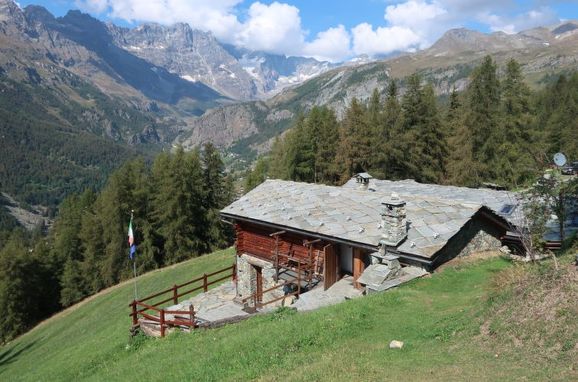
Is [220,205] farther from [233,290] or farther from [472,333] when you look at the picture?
[472,333]

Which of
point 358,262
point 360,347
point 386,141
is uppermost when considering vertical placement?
point 386,141

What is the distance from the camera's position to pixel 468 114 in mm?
51281

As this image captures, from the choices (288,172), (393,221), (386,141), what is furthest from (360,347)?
(288,172)

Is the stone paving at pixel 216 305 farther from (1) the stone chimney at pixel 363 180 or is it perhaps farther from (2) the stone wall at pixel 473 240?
(1) the stone chimney at pixel 363 180

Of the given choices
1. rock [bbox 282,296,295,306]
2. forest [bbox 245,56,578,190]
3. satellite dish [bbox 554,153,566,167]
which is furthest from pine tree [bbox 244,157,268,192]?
satellite dish [bbox 554,153,566,167]

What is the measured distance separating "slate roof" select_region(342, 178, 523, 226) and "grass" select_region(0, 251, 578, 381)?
4796 millimetres

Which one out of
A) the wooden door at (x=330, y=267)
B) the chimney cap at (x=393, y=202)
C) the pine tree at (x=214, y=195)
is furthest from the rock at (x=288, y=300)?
the pine tree at (x=214, y=195)

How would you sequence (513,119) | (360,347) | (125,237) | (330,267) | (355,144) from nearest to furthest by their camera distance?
(360,347) → (330,267) → (513,119) → (125,237) → (355,144)

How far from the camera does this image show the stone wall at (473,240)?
1953 centimetres

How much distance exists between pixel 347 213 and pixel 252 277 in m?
7.92

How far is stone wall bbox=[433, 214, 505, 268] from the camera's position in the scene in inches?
769

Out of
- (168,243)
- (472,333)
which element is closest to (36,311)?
(168,243)

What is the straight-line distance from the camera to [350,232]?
843 inches

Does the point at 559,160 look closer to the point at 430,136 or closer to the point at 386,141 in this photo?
the point at 386,141
